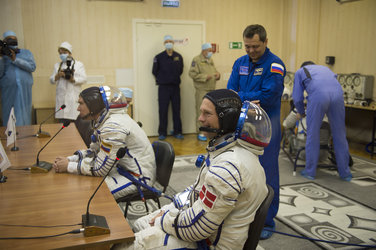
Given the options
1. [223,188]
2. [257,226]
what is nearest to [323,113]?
[257,226]

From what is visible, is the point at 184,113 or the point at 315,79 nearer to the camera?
the point at 315,79

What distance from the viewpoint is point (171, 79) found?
652cm

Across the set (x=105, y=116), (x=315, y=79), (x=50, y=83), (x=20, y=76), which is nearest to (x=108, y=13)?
(x=50, y=83)

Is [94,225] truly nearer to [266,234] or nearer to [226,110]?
[226,110]

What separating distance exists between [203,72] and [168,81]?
2.27 ft

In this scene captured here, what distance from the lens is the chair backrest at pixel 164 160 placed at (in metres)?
2.53

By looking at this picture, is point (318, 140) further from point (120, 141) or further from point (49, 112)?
point (49, 112)

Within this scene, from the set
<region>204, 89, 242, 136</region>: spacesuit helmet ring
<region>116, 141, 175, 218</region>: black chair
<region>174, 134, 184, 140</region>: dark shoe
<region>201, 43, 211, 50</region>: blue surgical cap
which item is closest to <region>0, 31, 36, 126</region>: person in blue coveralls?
<region>174, 134, 184, 140</region>: dark shoe

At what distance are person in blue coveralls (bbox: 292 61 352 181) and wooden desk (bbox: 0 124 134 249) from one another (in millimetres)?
2957

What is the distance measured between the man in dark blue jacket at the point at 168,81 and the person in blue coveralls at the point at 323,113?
2.77 m

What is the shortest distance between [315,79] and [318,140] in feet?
2.42

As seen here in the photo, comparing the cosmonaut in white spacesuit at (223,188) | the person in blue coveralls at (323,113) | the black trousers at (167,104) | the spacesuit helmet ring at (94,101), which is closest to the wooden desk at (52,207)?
the cosmonaut in white spacesuit at (223,188)

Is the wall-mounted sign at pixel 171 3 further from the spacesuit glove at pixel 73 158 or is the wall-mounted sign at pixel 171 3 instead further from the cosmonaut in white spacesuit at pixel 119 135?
the spacesuit glove at pixel 73 158

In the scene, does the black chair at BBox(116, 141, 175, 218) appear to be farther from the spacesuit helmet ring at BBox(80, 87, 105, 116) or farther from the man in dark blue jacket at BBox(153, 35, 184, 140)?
the man in dark blue jacket at BBox(153, 35, 184, 140)
